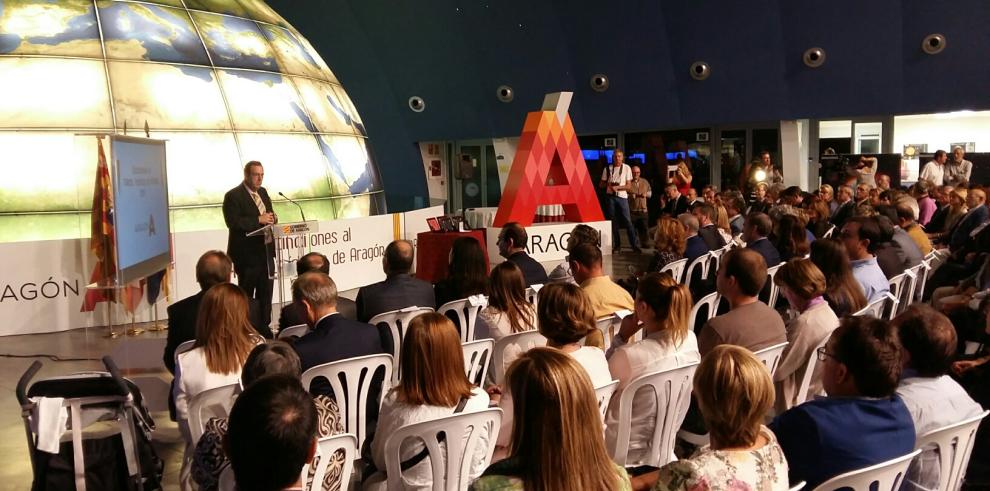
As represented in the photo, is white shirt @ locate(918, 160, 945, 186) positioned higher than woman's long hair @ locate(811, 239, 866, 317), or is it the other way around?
white shirt @ locate(918, 160, 945, 186)

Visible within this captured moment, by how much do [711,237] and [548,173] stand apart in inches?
204

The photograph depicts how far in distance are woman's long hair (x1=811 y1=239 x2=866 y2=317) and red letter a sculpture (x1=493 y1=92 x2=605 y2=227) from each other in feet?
24.8

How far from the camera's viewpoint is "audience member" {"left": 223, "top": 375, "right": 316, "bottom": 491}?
1.99m

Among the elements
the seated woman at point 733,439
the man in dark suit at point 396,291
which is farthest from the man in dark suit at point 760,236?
the seated woman at point 733,439

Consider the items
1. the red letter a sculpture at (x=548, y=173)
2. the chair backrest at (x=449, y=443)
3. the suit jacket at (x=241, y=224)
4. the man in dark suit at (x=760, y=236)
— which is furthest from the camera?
the red letter a sculpture at (x=548, y=173)

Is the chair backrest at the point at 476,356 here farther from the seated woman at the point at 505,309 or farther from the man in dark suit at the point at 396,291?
the man in dark suit at the point at 396,291

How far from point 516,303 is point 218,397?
1.75 metres

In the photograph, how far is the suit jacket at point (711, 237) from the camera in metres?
8.41

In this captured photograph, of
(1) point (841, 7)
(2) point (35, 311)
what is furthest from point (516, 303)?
(1) point (841, 7)

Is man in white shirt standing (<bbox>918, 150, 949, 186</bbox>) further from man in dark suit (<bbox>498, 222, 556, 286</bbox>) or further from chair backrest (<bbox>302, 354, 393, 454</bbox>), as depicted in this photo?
chair backrest (<bbox>302, 354, 393, 454</bbox>)

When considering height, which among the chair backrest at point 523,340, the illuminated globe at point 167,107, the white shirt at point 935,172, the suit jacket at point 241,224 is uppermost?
the illuminated globe at point 167,107

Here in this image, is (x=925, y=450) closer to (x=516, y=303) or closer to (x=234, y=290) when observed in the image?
(x=516, y=303)

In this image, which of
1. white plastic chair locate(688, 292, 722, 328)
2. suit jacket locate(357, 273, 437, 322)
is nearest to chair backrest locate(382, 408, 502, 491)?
suit jacket locate(357, 273, 437, 322)

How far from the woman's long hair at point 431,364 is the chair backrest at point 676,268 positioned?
406 cm
